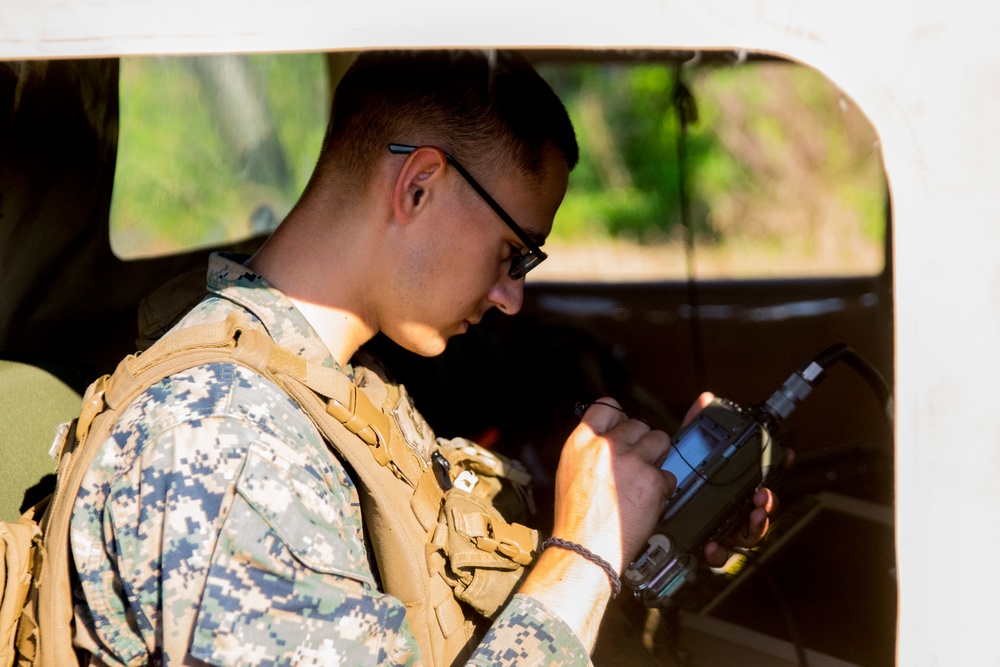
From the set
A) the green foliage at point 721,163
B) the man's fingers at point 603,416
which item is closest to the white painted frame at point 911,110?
the man's fingers at point 603,416

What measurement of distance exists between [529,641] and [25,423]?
0.92 metres

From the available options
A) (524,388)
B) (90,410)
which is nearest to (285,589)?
(90,410)

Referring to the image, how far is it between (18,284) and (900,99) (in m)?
1.51

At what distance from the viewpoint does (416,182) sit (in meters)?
1.29

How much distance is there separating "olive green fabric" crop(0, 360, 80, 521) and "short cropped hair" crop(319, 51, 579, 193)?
625mm

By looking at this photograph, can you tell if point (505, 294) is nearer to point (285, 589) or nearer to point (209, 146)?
point (285, 589)

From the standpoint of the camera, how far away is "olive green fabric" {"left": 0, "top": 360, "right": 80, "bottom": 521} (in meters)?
1.40

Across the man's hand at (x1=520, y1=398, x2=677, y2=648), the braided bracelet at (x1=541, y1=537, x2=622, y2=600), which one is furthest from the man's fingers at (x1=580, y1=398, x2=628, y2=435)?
the braided bracelet at (x1=541, y1=537, x2=622, y2=600)

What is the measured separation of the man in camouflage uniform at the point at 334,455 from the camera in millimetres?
996

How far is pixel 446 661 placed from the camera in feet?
4.16

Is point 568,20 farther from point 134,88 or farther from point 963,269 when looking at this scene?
point 134,88

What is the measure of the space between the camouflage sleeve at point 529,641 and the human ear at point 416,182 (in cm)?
57

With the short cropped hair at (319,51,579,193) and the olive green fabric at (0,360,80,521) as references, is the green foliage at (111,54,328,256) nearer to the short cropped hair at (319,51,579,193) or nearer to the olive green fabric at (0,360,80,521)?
the olive green fabric at (0,360,80,521)

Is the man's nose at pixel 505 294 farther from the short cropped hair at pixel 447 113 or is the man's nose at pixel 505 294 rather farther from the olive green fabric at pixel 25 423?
the olive green fabric at pixel 25 423
